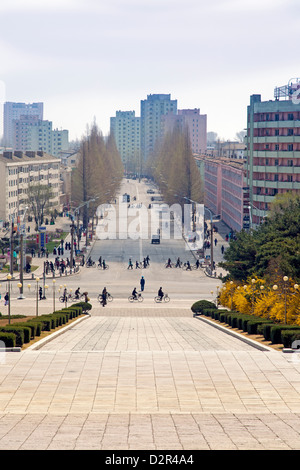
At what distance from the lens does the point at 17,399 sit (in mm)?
19438

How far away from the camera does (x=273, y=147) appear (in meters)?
97.3

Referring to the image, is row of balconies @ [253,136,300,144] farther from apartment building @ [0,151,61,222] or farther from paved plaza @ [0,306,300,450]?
paved plaza @ [0,306,300,450]

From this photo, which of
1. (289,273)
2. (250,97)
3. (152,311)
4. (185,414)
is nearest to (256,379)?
(185,414)

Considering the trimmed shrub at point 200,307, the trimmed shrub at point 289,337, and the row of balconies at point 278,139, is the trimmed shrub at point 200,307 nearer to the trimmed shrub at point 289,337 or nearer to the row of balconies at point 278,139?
the trimmed shrub at point 289,337

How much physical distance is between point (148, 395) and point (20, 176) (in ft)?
368

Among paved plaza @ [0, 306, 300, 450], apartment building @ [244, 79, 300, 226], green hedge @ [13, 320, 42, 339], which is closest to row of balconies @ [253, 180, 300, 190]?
apartment building @ [244, 79, 300, 226]

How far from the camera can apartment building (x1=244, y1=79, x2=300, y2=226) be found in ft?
312

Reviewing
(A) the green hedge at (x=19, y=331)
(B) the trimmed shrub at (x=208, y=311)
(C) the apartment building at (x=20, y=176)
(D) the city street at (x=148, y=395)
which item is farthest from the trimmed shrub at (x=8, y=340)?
(C) the apartment building at (x=20, y=176)

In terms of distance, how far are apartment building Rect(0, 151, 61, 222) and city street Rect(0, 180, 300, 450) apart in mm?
79610

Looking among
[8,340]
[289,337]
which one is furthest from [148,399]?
[289,337]

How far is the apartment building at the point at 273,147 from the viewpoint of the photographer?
95062mm

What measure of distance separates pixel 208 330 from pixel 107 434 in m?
21.3

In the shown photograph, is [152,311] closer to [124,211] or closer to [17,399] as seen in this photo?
[17,399]

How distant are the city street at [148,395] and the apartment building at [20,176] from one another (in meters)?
79.6
